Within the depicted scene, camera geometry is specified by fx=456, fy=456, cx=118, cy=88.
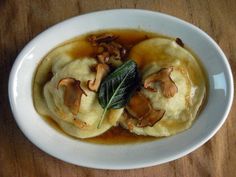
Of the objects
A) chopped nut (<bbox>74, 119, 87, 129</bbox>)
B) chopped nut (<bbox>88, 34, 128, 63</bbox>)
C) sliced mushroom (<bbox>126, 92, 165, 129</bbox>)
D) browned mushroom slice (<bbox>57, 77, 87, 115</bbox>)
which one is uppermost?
chopped nut (<bbox>88, 34, 128, 63</bbox>)

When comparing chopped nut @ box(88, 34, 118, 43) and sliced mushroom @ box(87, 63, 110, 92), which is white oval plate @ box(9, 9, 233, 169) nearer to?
chopped nut @ box(88, 34, 118, 43)

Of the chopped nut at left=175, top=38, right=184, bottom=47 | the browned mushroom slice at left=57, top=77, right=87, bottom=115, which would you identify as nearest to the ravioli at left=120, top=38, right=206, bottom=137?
the chopped nut at left=175, top=38, right=184, bottom=47

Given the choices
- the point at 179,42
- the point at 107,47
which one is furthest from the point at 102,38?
the point at 179,42

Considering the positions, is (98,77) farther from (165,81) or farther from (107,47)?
(165,81)

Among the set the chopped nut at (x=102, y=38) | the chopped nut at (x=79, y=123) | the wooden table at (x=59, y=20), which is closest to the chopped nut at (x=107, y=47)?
the chopped nut at (x=102, y=38)

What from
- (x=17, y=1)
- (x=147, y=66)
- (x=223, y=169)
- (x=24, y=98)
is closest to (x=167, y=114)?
(x=147, y=66)
